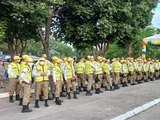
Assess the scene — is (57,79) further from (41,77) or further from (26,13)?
(26,13)

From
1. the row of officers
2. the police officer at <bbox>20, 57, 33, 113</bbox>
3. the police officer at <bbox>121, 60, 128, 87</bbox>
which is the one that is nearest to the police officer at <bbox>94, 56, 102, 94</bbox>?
the row of officers

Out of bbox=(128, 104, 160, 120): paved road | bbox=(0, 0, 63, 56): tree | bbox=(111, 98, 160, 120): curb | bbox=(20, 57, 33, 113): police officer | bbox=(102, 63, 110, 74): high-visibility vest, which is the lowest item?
bbox=(128, 104, 160, 120): paved road

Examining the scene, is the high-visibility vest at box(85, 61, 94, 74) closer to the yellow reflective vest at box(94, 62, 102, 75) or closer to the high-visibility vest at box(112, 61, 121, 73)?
the yellow reflective vest at box(94, 62, 102, 75)

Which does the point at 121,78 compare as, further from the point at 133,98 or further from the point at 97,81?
the point at 133,98

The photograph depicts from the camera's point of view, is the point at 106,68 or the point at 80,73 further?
the point at 106,68

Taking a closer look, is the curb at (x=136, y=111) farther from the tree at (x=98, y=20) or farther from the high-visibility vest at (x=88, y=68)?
the tree at (x=98, y=20)

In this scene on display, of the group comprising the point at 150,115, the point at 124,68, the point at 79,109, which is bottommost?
the point at 150,115

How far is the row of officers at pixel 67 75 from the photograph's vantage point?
1236 cm

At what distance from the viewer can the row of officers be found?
40.5 feet

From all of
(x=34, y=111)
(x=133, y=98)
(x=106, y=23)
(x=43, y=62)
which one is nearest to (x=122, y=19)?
(x=106, y=23)

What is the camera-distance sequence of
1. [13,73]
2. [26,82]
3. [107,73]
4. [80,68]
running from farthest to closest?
[107,73] < [80,68] < [13,73] < [26,82]

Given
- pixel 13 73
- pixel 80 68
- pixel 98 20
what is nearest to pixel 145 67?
pixel 98 20

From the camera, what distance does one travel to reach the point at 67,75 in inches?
587

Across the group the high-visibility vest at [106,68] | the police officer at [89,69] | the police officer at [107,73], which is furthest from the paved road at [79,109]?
the high-visibility vest at [106,68]
